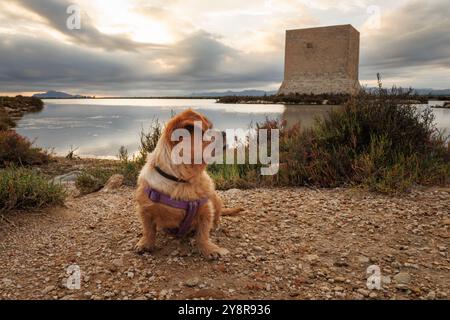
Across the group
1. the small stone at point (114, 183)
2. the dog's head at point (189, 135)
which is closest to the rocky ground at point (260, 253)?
the dog's head at point (189, 135)

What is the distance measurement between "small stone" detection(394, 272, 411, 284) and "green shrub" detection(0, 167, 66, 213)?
14.3ft

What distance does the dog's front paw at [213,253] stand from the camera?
3234 millimetres

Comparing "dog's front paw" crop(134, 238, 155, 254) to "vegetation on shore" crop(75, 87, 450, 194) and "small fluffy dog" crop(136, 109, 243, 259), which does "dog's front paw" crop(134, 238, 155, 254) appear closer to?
"small fluffy dog" crop(136, 109, 243, 259)

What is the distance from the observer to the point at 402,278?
284 cm

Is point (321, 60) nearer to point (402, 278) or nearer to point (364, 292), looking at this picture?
point (402, 278)

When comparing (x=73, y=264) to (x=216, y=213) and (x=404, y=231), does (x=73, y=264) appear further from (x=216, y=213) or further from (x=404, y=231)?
(x=404, y=231)

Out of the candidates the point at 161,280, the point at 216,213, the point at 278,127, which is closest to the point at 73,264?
the point at 161,280

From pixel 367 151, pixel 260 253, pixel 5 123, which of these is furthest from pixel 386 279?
pixel 5 123

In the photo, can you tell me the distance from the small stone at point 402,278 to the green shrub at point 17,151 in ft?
35.2

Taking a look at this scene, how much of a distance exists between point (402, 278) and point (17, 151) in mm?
11300

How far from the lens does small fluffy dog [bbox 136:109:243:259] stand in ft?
10.00

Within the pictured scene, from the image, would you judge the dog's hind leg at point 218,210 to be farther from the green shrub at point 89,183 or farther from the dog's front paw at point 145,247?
the green shrub at point 89,183

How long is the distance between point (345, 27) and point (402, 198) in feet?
123
